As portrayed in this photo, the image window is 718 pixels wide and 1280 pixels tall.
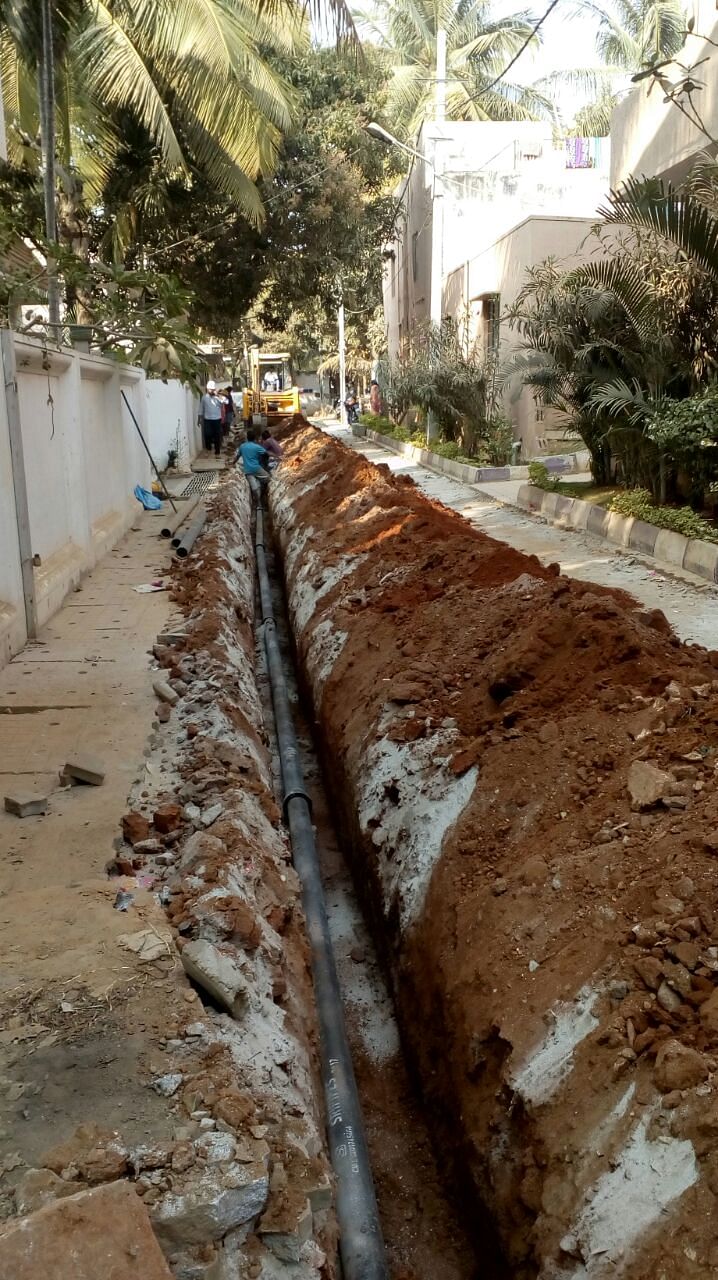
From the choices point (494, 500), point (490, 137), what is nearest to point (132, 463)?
point (494, 500)

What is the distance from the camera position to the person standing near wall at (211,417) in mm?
22844

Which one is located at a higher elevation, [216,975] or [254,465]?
[254,465]

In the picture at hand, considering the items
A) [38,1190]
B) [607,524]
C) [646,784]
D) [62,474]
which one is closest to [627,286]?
[607,524]

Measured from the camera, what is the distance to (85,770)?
4.42 metres

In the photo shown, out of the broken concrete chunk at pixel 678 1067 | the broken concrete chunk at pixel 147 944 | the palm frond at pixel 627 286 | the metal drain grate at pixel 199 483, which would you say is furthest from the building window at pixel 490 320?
the broken concrete chunk at pixel 678 1067

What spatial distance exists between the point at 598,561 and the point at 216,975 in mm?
7150

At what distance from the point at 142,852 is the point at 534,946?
1670 mm

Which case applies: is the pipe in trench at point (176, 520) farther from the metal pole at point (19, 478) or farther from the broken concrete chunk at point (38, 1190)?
the broken concrete chunk at point (38, 1190)

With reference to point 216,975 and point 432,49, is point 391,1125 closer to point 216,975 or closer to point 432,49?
point 216,975

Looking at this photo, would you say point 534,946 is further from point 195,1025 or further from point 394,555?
point 394,555

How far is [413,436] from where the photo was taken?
22797mm

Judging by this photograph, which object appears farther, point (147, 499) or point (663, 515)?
point (147, 499)

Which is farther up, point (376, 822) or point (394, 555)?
point (394, 555)

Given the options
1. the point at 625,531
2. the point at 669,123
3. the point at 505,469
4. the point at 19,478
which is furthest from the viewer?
the point at 505,469
